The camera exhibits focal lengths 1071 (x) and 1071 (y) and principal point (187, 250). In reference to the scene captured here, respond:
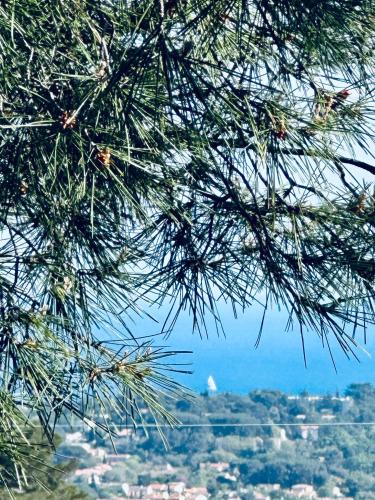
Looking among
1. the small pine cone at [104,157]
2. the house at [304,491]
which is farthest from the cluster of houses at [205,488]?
the small pine cone at [104,157]

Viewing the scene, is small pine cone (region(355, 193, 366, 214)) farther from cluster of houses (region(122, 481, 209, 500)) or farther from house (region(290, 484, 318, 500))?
house (region(290, 484, 318, 500))

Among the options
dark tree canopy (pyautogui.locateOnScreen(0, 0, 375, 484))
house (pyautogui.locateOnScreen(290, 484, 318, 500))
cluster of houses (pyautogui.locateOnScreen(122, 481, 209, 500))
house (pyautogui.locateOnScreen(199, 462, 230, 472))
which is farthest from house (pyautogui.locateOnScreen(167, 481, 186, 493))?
dark tree canopy (pyautogui.locateOnScreen(0, 0, 375, 484))

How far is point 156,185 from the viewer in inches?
61.1

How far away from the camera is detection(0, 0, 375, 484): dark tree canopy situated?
141 cm

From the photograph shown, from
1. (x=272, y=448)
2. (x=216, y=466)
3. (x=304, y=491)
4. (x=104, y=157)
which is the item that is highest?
(x=272, y=448)

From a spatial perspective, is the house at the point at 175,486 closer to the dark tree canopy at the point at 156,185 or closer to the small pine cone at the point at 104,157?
the dark tree canopy at the point at 156,185

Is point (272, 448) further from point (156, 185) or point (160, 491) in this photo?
point (156, 185)

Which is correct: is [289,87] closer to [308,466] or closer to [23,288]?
[23,288]

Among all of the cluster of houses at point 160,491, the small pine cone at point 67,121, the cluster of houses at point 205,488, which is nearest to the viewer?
the small pine cone at point 67,121

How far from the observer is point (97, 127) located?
142 centimetres

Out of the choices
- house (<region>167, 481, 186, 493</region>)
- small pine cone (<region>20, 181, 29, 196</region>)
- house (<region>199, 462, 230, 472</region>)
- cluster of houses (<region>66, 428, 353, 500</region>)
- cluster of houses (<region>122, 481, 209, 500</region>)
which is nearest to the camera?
small pine cone (<region>20, 181, 29, 196</region>)

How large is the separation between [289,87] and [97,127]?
41cm

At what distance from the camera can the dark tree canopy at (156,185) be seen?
1.41 metres

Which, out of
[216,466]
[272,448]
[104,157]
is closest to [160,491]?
[216,466]
